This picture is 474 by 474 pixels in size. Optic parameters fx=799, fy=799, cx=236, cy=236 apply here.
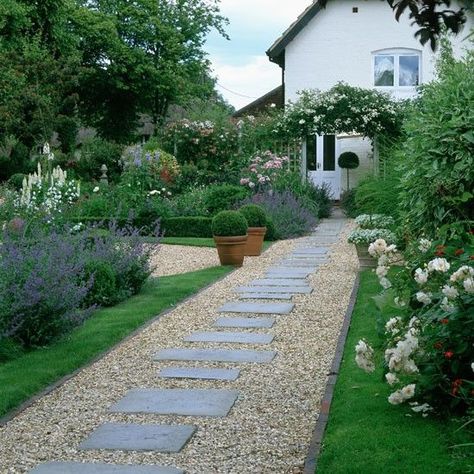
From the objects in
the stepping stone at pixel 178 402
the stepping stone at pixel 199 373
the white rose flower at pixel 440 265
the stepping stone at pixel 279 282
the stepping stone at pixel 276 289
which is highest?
the white rose flower at pixel 440 265

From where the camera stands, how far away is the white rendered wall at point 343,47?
24078 millimetres

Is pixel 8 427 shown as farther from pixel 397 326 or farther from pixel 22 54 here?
pixel 22 54

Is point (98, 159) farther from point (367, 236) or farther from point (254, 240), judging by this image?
point (367, 236)

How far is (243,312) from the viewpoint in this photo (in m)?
8.71

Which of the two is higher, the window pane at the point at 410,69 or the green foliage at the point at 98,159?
the window pane at the point at 410,69

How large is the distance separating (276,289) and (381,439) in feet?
18.9

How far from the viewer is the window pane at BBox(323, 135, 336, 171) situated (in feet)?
78.9

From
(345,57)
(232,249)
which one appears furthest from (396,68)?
(232,249)

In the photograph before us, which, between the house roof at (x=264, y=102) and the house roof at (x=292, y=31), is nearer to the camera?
the house roof at (x=292, y=31)

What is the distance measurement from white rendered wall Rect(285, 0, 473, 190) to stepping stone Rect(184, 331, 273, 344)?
55.7 feet

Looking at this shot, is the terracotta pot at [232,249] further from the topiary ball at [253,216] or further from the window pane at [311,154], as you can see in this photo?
the window pane at [311,154]

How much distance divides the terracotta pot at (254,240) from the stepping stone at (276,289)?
2912 mm

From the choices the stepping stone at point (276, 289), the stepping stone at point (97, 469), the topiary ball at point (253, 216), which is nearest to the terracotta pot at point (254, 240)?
the topiary ball at point (253, 216)

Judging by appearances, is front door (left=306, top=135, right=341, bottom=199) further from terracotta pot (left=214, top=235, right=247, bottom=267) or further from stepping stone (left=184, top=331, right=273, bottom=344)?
stepping stone (left=184, top=331, right=273, bottom=344)
